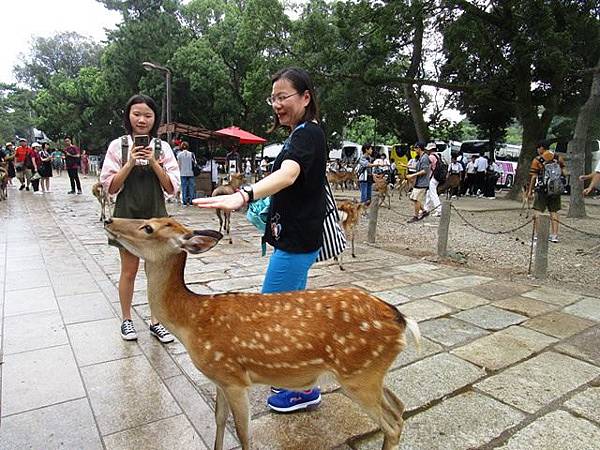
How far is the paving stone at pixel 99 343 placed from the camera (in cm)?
312

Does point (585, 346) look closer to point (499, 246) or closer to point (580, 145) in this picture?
point (499, 246)

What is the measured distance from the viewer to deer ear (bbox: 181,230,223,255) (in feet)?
6.38

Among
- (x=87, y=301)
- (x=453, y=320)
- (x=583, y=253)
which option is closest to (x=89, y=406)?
(x=87, y=301)

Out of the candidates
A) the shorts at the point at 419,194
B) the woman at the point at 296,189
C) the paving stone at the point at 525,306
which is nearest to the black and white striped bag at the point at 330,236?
the woman at the point at 296,189

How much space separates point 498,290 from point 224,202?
4.32 meters

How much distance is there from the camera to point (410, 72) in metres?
18.1

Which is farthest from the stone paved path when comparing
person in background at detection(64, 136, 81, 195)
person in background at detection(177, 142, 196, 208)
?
person in background at detection(64, 136, 81, 195)

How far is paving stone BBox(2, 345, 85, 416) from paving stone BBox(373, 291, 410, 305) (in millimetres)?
3016

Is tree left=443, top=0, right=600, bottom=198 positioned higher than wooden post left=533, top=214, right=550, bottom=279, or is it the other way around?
tree left=443, top=0, right=600, bottom=198

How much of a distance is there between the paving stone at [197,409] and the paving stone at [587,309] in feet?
12.3

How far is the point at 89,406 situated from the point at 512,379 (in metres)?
2.80

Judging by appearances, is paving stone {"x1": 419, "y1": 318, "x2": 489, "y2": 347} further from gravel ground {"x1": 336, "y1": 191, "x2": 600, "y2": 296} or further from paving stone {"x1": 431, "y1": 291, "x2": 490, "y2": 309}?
gravel ground {"x1": 336, "y1": 191, "x2": 600, "y2": 296}

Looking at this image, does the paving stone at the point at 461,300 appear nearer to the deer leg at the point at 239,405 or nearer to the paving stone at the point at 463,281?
the paving stone at the point at 463,281

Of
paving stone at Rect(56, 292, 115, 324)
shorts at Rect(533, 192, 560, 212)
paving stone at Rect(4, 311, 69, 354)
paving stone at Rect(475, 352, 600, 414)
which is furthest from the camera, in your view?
shorts at Rect(533, 192, 560, 212)
